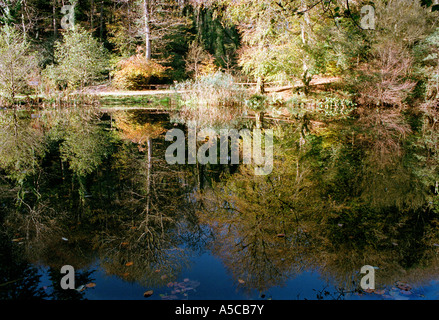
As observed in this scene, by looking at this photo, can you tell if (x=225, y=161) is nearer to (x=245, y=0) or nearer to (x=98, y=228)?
(x=98, y=228)

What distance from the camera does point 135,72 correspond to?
28.1m

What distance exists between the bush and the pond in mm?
22180

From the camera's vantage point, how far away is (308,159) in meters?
6.95

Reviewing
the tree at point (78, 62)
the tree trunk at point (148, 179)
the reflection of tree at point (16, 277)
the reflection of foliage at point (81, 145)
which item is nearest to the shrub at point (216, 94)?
the tree at point (78, 62)

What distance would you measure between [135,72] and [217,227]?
26721 millimetres

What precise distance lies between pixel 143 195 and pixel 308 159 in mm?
3796

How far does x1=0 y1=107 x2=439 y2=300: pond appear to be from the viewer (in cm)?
272

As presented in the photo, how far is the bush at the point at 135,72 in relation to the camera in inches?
1107

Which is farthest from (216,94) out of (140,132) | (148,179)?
(148,179)

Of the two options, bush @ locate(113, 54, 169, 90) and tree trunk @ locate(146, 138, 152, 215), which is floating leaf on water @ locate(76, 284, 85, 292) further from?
bush @ locate(113, 54, 169, 90)

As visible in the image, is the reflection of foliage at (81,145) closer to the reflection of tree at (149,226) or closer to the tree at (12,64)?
the reflection of tree at (149,226)

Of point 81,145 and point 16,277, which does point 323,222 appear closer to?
point 16,277

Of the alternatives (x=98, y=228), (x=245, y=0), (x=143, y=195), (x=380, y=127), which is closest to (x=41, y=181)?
(x=143, y=195)
